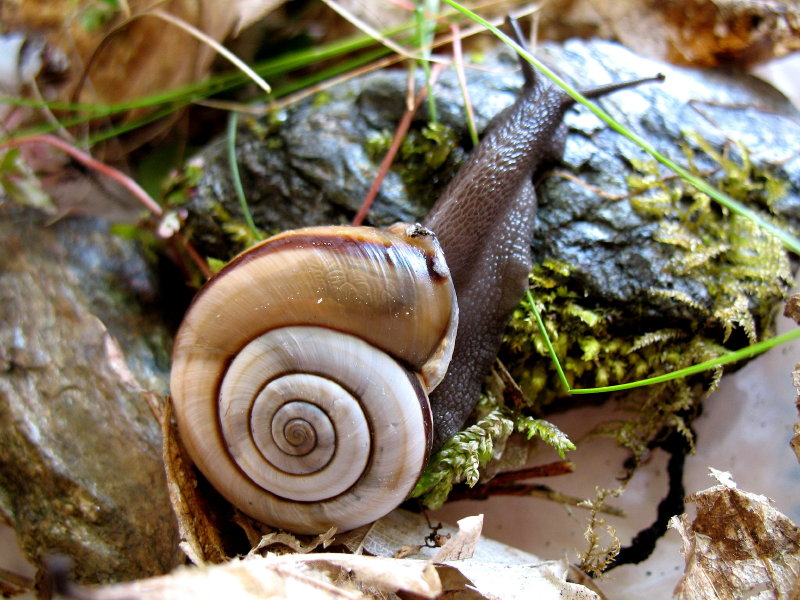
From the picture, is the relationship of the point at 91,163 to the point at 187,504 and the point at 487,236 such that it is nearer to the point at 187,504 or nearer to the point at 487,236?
the point at 187,504

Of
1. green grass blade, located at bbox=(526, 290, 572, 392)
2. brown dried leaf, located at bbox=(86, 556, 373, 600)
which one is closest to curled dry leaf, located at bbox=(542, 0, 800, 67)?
green grass blade, located at bbox=(526, 290, 572, 392)

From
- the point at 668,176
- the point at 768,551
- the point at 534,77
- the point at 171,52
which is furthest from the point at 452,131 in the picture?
the point at 768,551

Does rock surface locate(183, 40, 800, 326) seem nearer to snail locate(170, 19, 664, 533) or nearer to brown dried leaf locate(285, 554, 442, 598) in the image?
snail locate(170, 19, 664, 533)

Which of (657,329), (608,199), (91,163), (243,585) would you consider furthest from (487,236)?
(91,163)

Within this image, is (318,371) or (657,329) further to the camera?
(657,329)

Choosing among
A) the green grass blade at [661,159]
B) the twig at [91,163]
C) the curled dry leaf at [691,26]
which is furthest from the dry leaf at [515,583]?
the curled dry leaf at [691,26]
